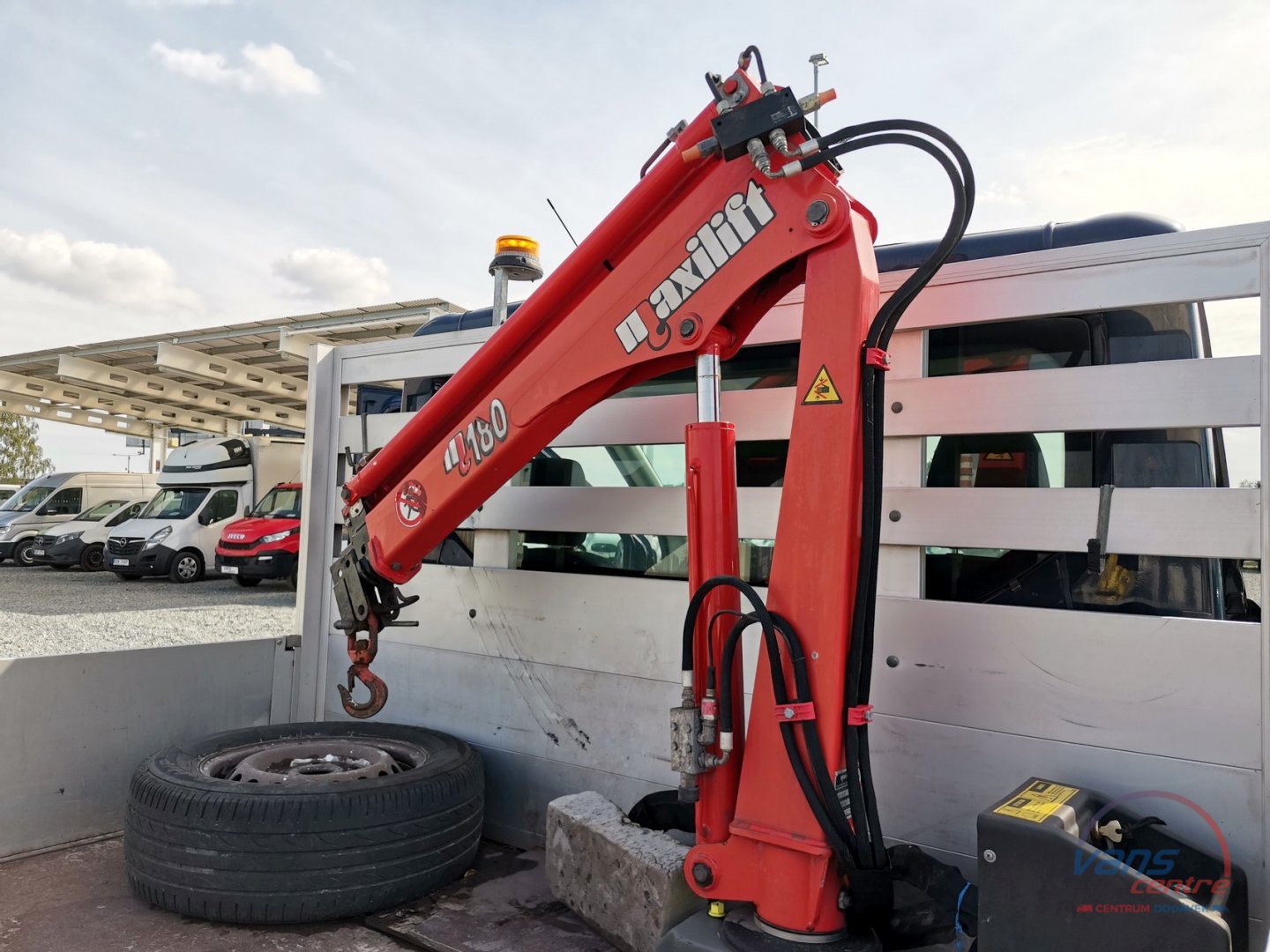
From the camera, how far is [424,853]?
2854 mm

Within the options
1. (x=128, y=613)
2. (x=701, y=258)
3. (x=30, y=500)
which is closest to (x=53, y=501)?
(x=30, y=500)

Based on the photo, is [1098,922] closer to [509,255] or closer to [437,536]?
[437,536]

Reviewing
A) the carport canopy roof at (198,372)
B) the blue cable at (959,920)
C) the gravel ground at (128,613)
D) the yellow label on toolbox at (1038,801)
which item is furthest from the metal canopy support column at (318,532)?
the carport canopy roof at (198,372)

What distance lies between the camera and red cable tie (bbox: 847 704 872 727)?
6.83 ft

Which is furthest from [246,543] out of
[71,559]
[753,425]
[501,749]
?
[753,425]

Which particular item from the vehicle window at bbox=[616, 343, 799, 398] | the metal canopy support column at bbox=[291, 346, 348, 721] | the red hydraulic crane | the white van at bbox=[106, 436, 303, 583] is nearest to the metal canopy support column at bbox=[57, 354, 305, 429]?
the white van at bbox=[106, 436, 303, 583]

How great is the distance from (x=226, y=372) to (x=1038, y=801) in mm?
17071

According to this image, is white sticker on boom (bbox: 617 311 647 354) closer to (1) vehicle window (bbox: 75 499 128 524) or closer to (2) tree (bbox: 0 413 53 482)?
(1) vehicle window (bbox: 75 499 128 524)

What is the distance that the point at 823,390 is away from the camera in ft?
7.06

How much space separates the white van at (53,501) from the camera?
723 inches

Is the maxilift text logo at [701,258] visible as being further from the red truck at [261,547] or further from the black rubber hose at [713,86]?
the red truck at [261,547]

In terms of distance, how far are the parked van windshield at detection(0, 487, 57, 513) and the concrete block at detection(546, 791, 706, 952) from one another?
65.3 ft

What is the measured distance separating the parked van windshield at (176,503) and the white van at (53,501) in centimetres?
348

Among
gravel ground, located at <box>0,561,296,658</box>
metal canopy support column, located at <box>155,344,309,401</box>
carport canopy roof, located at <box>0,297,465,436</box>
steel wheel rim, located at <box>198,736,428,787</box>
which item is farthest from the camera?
metal canopy support column, located at <box>155,344,309,401</box>
